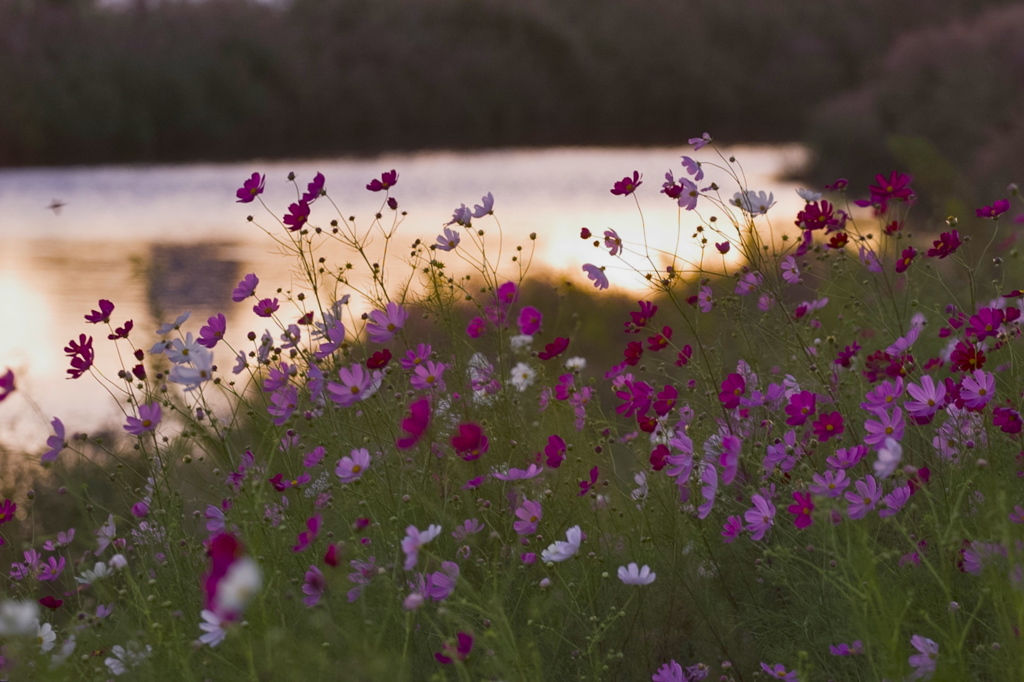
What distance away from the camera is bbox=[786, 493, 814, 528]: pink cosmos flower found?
5.61 ft

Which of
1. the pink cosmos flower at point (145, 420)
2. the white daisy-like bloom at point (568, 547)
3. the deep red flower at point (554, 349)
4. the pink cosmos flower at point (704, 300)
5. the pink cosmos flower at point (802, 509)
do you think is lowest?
the white daisy-like bloom at point (568, 547)

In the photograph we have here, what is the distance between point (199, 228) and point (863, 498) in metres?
11.1

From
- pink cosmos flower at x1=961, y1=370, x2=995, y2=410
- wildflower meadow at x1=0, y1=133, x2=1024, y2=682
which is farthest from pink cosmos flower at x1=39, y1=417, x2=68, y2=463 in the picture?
pink cosmos flower at x1=961, y1=370, x2=995, y2=410

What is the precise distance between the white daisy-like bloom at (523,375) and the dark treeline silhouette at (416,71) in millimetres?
15608

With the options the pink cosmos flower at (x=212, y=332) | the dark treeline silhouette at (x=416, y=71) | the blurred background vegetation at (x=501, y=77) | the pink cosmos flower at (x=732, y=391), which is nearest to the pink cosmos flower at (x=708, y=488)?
the pink cosmos flower at (x=732, y=391)

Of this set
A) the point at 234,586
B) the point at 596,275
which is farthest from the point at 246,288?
the point at 234,586

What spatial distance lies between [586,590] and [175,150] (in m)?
21.3

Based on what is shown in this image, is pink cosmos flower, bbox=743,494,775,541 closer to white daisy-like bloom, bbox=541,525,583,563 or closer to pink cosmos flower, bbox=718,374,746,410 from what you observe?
pink cosmos flower, bbox=718,374,746,410

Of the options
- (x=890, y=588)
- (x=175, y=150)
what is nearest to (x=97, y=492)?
(x=890, y=588)

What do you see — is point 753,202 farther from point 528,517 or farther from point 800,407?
point 528,517

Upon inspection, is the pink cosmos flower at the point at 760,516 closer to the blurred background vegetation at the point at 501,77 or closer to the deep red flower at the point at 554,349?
the deep red flower at the point at 554,349

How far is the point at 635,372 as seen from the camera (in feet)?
13.7

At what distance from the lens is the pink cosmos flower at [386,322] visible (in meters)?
2.18

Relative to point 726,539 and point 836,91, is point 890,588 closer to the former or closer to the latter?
point 726,539
